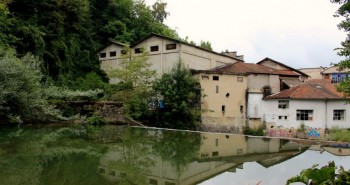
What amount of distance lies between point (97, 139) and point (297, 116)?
19.1 m

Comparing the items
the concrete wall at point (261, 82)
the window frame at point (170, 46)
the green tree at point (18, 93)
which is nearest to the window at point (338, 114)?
the concrete wall at point (261, 82)

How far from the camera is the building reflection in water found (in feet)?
19.4

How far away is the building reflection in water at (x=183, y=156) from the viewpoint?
5.93 metres

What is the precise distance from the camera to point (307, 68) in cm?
5081

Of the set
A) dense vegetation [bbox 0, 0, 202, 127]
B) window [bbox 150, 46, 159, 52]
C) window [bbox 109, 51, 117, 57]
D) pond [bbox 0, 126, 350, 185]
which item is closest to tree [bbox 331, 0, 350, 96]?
pond [bbox 0, 126, 350, 185]

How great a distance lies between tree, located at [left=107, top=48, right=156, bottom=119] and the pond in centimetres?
1011

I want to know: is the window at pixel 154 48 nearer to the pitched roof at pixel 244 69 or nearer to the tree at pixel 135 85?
the tree at pixel 135 85

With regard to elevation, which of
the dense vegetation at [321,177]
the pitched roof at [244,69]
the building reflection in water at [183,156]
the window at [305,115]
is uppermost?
the pitched roof at [244,69]

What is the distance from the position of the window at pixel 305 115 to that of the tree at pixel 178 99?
7957 mm

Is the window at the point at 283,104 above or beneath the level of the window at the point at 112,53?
beneath

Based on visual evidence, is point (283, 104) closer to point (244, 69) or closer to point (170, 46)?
point (244, 69)

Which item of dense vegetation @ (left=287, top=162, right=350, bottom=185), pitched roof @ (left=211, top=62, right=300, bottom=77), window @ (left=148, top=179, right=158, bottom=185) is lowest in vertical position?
window @ (left=148, top=179, right=158, bottom=185)

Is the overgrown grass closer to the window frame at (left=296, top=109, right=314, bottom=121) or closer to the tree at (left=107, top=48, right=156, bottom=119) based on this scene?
the window frame at (left=296, top=109, right=314, bottom=121)

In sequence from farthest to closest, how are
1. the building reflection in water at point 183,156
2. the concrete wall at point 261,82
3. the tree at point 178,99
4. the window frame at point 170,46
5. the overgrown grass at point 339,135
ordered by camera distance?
the concrete wall at point 261,82 < the window frame at point 170,46 < the tree at point 178,99 < the overgrown grass at point 339,135 < the building reflection in water at point 183,156
